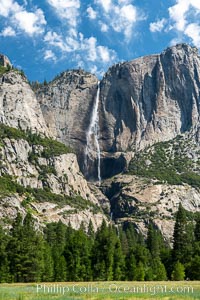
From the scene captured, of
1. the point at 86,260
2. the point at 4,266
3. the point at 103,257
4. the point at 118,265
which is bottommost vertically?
the point at 118,265

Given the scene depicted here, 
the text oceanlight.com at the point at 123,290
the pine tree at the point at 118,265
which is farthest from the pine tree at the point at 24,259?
the text oceanlight.com at the point at 123,290

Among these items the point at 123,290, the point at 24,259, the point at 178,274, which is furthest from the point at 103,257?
the point at 123,290

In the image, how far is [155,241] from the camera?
127438mm

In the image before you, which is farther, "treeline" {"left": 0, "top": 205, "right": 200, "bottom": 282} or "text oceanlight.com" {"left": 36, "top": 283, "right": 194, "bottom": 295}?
"treeline" {"left": 0, "top": 205, "right": 200, "bottom": 282}

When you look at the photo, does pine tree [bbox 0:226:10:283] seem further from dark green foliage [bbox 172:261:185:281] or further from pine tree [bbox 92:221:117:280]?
dark green foliage [bbox 172:261:185:281]

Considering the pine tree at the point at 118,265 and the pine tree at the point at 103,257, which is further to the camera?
the pine tree at the point at 118,265

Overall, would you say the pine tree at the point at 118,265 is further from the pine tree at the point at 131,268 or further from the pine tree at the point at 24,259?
the pine tree at the point at 24,259

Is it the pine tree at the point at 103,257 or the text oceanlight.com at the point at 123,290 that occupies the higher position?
the pine tree at the point at 103,257

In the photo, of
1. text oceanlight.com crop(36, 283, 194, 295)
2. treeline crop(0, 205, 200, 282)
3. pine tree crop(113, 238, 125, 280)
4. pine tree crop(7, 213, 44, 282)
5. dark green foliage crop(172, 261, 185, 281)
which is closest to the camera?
text oceanlight.com crop(36, 283, 194, 295)

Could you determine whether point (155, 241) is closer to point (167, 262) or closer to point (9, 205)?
point (167, 262)

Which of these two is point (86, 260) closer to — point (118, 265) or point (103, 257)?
point (103, 257)

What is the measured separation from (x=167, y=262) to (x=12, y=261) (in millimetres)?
41902

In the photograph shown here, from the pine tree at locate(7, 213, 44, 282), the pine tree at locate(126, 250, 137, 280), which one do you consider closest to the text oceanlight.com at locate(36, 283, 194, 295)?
the pine tree at locate(7, 213, 44, 282)

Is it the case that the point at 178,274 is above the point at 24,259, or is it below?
below
